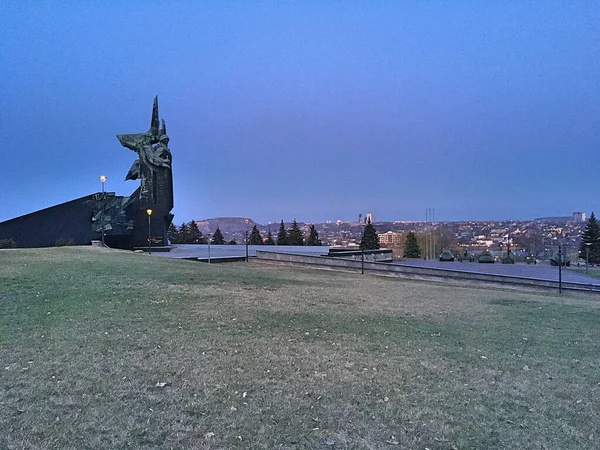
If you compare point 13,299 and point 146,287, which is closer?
point 13,299

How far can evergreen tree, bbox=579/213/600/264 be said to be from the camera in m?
44.2

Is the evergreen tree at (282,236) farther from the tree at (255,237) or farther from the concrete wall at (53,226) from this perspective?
the concrete wall at (53,226)

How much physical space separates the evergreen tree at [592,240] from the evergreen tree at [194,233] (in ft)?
132

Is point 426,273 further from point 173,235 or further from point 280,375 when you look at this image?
point 173,235

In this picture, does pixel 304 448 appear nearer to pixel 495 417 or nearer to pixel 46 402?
pixel 495 417

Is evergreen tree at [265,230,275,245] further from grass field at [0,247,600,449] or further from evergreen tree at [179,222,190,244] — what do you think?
grass field at [0,247,600,449]

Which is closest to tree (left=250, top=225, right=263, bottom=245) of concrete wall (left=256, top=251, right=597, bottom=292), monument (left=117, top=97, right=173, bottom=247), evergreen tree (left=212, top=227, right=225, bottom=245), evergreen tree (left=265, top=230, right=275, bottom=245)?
evergreen tree (left=265, top=230, right=275, bottom=245)

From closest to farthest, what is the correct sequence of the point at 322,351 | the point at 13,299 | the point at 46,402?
the point at 46,402 < the point at 322,351 < the point at 13,299

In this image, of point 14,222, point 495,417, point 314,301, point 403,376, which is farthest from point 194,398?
point 14,222

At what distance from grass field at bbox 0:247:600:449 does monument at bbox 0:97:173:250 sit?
19.5 metres

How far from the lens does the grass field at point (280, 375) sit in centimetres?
361

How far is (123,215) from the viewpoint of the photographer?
1095 inches

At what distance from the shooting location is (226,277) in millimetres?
12742

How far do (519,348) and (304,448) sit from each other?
4.40m
